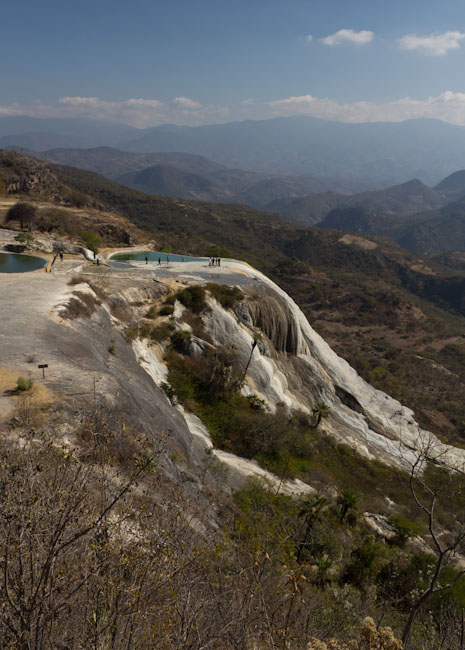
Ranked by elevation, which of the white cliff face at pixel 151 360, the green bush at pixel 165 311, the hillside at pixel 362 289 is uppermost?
the green bush at pixel 165 311

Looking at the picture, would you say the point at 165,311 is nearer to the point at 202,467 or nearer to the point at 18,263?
the point at 202,467

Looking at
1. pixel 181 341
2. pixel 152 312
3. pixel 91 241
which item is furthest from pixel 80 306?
pixel 91 241

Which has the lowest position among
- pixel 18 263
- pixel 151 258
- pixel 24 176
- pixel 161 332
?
pixel 161 332

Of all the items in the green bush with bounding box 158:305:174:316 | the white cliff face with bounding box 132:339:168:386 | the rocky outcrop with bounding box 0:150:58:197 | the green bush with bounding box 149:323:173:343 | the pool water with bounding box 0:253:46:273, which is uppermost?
the rocky outcrop with bounding box 0:150:58:197

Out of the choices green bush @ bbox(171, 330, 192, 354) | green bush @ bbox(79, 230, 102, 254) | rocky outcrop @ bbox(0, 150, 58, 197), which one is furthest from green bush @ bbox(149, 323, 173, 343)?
rocky outcrop @ bbox(0, 150, 58, 197)

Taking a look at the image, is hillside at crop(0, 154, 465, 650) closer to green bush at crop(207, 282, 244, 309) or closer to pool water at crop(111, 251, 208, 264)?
green bush at crop(207, 282, 244, 309)

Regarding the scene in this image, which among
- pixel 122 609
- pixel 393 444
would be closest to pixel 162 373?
pixel 122 609

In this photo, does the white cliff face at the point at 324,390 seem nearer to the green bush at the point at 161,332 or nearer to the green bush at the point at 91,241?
the green bush at the point at 161,332

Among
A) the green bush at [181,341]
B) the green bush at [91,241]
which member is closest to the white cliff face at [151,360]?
the green bush at [181,341]
